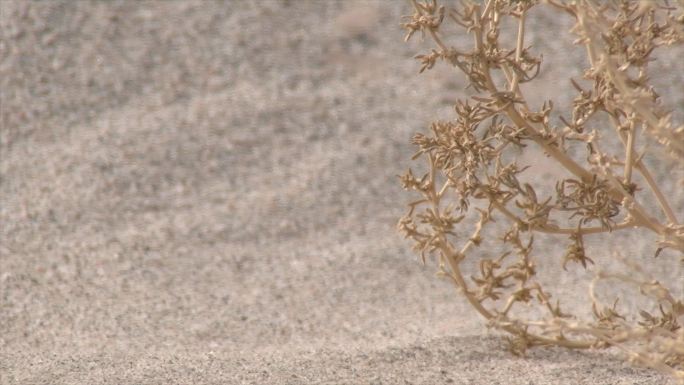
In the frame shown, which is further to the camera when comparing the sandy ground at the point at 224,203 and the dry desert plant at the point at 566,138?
the sandy ground at the point at 224,203

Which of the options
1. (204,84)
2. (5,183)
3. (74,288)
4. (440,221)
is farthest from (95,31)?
(440,221)

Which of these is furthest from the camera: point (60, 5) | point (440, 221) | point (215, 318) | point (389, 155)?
point (60, 5)

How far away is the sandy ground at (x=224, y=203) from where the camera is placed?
2.33 metres

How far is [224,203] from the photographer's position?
339cm

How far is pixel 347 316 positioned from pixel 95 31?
1791mm

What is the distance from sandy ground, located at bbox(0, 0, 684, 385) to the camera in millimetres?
2332

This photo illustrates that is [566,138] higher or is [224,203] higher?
[566,138]

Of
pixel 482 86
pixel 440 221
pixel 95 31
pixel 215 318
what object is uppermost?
pixel 95 31

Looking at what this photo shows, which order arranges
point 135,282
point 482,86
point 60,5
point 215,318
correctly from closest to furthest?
1. point 482,86
2. point 215,318
3. point 135,282
4. point 60,5

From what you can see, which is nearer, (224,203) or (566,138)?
(566,138)

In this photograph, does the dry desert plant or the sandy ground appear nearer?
the dry desert plant

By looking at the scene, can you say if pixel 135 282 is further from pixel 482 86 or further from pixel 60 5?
pixel 60 5

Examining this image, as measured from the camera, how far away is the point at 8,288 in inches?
110

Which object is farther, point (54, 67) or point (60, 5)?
point (60, 5)
